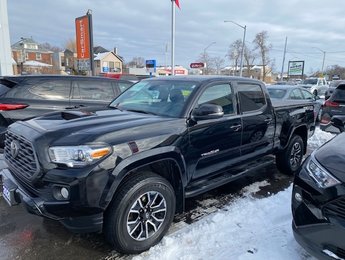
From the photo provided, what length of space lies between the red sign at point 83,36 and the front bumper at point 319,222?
1360cm

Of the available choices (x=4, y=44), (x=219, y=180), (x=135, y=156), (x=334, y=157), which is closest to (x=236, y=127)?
(x=219, y=180)

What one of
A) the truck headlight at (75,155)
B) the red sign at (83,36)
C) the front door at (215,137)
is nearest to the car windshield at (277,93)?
the front door at (215,137)

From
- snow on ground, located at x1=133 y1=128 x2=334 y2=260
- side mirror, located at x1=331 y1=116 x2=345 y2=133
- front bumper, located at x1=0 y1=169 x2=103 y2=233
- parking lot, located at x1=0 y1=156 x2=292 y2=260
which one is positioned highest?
side mirror, located at x1=331 y1=116 x2=345 y2=133

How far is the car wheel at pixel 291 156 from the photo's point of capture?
5572 millimetres

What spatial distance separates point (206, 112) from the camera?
11.4 feet

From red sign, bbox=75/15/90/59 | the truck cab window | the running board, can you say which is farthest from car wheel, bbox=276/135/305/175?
red sign, bbox=75/15/90/59

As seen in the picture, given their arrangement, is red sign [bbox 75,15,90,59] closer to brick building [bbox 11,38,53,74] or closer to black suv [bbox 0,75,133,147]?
black suv [bbox 0,75,133,147]

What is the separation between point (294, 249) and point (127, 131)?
7.02ft

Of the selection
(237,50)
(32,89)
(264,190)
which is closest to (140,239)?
(264,190)

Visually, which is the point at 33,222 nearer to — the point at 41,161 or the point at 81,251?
the point at 81,251

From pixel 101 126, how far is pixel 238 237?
1.96m

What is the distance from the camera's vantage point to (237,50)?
5950 centimetres

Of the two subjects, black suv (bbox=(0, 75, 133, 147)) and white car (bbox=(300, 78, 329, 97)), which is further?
white car (bbox=(300, 78, 329, 97))

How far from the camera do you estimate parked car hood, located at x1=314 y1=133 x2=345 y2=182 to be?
251cm
